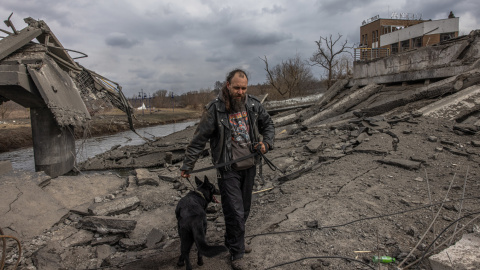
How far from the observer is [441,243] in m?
3.06

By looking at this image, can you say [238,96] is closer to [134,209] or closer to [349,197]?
[349,197]

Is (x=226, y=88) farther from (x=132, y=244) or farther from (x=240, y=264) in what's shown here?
(x=132, y=244)

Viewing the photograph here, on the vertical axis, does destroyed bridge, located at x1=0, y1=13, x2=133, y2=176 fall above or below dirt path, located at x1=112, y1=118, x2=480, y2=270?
above

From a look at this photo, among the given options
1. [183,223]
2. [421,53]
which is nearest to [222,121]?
[183,223]

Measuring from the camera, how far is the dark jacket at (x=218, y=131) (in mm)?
3094

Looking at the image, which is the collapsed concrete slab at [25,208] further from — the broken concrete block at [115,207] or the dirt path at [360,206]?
the dirt path at [360,206]

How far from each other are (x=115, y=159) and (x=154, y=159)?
1861mm

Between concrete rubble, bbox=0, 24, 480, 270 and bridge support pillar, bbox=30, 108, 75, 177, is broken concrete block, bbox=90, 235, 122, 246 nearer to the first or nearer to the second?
concrete rubble, bbox=0, 24, 480, 270

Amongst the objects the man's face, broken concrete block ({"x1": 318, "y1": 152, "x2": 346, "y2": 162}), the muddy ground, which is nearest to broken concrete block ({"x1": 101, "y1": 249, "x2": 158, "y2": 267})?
the muddy ground

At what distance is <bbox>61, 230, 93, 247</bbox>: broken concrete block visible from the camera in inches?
164

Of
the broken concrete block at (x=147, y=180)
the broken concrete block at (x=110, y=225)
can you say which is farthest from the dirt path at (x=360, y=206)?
the broken concrete block at (x=147, y=180)

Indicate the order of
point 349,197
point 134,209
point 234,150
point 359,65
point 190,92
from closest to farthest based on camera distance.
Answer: point 234,150 → point 349,197 → point 134,209 → point 359,65 → point 190,92

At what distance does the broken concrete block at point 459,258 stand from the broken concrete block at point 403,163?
104 inches

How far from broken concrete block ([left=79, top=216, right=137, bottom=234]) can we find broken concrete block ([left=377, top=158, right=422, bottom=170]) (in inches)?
182
